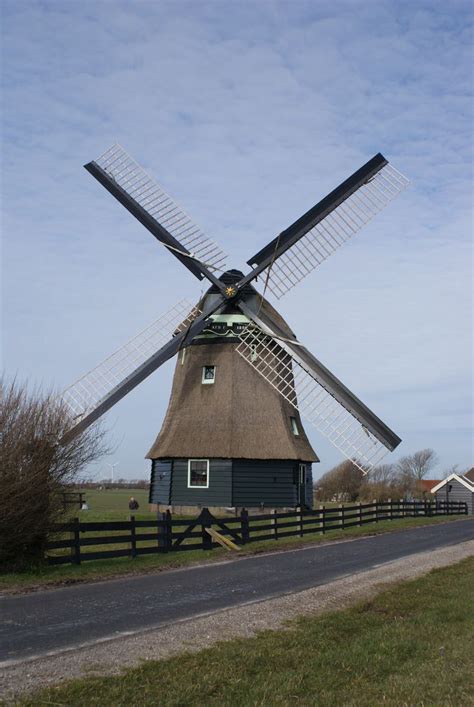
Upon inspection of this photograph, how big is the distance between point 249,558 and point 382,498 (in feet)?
152

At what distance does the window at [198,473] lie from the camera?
2712cm

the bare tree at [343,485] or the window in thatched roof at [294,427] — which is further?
the bare tree at [343,485]

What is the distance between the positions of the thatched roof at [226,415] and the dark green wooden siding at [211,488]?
52 cm

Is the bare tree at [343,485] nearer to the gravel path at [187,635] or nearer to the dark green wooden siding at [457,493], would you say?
the dark green wooden siding at [457,493]

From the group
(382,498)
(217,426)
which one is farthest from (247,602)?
(382,498)

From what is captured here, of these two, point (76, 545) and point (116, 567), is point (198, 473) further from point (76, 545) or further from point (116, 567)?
point (76, 545)

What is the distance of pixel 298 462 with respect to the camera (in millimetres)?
28141

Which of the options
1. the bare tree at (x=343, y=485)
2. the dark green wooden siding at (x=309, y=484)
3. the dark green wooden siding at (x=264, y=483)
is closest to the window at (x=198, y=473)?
the dark green wooden siding at (x=264, y=483)

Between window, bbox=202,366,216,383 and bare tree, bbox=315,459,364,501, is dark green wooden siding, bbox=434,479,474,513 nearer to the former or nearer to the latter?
bare tree, bbox=315,459,364,501

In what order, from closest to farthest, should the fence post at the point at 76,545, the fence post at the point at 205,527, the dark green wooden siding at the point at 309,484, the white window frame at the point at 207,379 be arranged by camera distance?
the fence post at the point at 76,545, the fence post at the point at 205,527, the white window frame at the point at 207,379, the dark green wooden siding at the point at 309,484

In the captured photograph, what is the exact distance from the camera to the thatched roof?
27031 millimetres

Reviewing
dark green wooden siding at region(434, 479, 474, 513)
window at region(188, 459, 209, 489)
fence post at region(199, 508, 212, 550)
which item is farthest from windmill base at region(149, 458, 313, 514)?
dark green wooden siding at region(434, 479, 474, 513)

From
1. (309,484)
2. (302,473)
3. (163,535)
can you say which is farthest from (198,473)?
(163,535)

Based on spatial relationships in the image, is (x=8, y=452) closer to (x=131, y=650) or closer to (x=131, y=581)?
(x=131, y=581)
